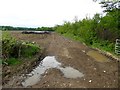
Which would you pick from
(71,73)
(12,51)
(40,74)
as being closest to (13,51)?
(12,51)

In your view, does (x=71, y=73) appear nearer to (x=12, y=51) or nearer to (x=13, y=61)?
(x=13, y=61)

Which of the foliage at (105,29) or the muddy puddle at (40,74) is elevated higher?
the foliage at (105,29)

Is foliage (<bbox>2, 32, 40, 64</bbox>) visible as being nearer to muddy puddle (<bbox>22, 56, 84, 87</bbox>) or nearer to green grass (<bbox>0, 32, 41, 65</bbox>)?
green grass (<bbox>0, 32, 41, 65</bbox>)

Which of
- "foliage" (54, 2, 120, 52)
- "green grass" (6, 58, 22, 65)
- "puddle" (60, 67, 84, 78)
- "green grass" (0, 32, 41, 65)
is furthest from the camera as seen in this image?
"foliage" (54, 2, 120, 52)

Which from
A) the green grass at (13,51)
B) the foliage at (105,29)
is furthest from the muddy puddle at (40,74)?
the foliage at (105,29)

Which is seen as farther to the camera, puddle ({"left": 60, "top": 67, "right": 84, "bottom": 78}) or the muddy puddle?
puddle ({"left": 60, "top": 67, "right": 84, "bottom": 78})

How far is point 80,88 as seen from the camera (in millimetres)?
9766

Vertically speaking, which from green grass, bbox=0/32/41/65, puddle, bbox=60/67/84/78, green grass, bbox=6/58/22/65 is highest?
green grass, bbox=0/32/41/65

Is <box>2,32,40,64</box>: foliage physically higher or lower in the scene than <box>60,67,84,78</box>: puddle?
higher

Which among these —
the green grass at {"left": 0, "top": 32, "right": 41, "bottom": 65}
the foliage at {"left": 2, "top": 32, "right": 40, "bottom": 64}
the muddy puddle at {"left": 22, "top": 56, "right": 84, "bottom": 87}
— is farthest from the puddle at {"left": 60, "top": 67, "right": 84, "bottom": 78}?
the foliage at {"left": 2, "top": 32, "right": 40, "bottom": 64}

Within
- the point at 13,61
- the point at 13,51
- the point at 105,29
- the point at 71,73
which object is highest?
the point at 105,29

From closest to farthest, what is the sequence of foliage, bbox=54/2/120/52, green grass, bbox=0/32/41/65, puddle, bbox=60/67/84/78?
puddle, bbox=60/67/84/78, green grass, bbox=0/32/41/65, foliage, bbox=54/2/120/52

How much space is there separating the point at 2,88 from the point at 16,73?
2.85m

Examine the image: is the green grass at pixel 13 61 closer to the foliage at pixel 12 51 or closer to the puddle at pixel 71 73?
the foliage at pixel 12 51
